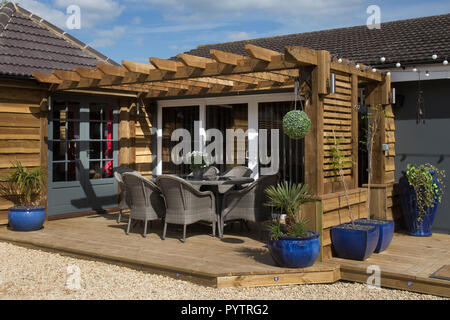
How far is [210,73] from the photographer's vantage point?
18.7 ft

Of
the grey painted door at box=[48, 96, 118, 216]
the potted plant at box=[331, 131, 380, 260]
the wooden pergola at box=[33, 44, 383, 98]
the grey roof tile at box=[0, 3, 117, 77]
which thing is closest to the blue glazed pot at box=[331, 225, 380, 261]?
the potted plant at box=[331, 131, 380, 260]

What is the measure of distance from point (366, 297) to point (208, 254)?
1.85m

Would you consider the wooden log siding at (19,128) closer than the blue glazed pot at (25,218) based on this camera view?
No

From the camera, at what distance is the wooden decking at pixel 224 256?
4.55 metres

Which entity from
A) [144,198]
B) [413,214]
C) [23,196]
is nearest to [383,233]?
[413,214]

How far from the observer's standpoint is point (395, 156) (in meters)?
7.35

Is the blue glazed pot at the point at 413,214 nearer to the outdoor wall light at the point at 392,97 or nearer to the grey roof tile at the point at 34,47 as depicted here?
the outdoor wall light at the point at 392,97

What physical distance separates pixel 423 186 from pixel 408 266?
2107 millimetres

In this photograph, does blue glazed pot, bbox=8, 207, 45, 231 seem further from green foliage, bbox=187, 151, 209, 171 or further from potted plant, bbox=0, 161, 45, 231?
green foliage, bbox=187, 151, 209, 171

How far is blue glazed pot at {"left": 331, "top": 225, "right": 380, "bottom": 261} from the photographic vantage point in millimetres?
5012

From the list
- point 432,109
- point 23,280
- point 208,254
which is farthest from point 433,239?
point 23,280

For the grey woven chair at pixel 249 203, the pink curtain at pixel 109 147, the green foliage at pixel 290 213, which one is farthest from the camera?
the pink curtain at pixel 109 147

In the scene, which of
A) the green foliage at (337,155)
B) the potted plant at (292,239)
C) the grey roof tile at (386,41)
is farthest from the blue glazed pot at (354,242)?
the grey roof tile at (386,41)

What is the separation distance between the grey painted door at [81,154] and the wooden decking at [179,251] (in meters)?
0.61
